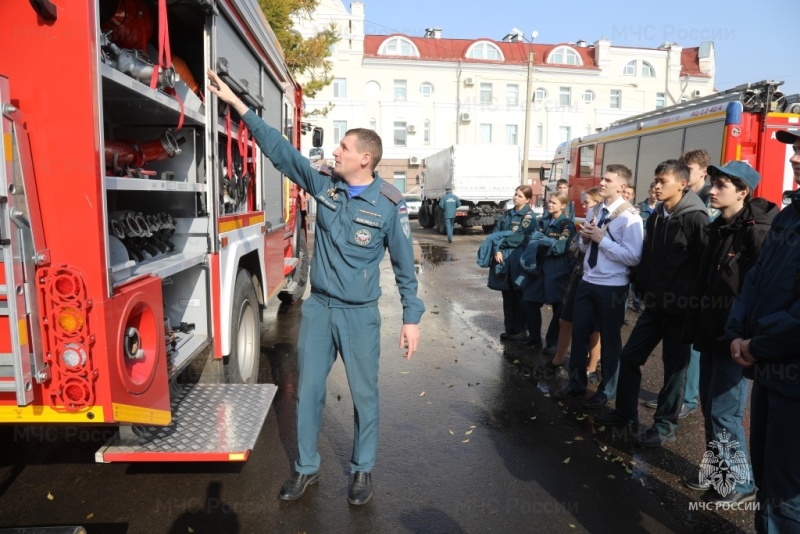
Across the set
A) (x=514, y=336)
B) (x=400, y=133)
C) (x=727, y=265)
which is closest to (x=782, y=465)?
(x=727, y=265)

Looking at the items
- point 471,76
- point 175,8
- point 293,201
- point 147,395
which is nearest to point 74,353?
point 147,395

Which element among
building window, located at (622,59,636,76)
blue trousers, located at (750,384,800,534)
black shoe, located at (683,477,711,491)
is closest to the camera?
blue trousers, located at (750,384,800,534)

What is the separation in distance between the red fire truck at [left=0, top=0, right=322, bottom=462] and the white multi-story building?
36097mm

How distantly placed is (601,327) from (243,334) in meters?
2.78

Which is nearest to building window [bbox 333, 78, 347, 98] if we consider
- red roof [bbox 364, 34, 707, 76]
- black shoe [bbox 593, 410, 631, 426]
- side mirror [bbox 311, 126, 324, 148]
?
red roof [bbox 364, 34, 707, 76]

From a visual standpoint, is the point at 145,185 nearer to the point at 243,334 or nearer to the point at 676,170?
the point at 243,334

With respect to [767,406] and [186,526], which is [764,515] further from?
[186,526]

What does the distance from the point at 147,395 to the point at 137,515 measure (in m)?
0.88

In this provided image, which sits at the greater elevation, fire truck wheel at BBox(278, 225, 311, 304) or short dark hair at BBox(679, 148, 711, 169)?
short dark hair at BBox(679, 148, 711, 169)

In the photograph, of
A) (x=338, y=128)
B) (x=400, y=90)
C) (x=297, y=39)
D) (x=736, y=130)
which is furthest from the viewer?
(x=400, y=90)

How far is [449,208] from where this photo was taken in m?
20.3

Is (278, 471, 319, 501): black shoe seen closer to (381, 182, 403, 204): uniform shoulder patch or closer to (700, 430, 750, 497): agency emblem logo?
(381, 182, 403, 204): uniform shoulder patch

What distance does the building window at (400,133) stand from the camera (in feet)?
134

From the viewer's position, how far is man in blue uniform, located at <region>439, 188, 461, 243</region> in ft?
65.7
